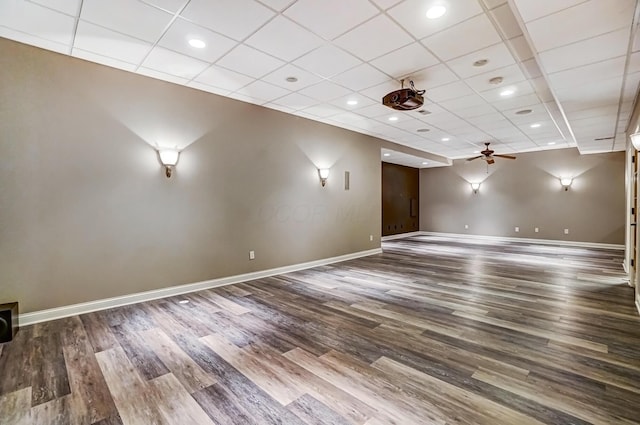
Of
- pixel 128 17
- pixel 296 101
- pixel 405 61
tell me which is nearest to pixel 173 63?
pixel 128 17

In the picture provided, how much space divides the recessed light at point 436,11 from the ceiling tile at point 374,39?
304 millimetres

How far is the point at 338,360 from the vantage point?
2371 mm

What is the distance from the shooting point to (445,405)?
1826 millimetres

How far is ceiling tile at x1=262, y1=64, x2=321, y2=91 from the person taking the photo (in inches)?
145

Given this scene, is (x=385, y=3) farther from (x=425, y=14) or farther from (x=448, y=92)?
(x=448, y=92)

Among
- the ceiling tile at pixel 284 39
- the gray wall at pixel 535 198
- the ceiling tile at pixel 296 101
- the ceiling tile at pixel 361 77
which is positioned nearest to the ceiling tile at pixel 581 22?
the ceiling tile at pixel 361 77

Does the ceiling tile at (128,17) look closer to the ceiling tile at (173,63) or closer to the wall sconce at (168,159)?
the ceiling tile at (173,63)

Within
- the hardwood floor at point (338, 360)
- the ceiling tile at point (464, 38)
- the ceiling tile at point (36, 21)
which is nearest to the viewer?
the hardwood floor at point (338, 360)

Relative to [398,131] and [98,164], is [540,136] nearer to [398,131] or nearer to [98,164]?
[398,131]

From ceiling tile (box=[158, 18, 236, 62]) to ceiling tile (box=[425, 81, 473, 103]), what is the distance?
114 inches

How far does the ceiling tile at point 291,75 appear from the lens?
3.67 m

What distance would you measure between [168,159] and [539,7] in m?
4.17

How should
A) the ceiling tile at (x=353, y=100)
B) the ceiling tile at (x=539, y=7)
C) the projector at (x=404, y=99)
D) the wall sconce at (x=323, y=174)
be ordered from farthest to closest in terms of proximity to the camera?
the wall sconce at (x=323, y=174)
the ceiling tile at (x=353, y=100)
the projector at (x=404, y=99)
the ceiling tile at (x=539, y=7)

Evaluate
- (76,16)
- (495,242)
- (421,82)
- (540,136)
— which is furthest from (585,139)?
(76,16)
